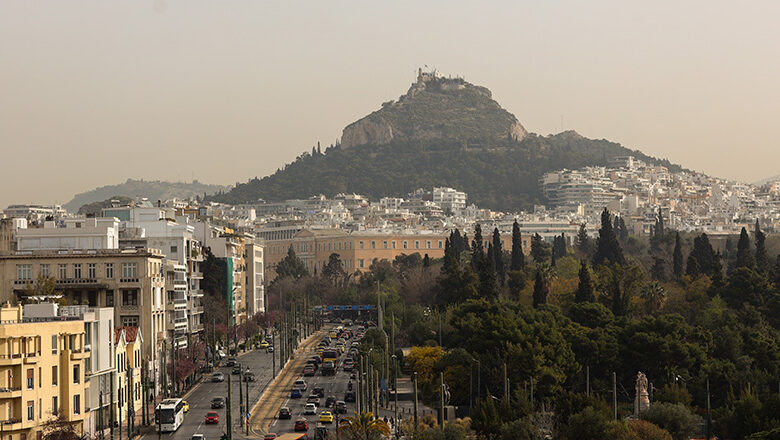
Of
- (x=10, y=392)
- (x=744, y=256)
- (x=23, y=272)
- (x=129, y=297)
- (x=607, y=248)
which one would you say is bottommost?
(x=10, y=392)

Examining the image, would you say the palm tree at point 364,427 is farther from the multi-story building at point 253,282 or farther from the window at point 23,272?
the multi-story building at point 253,282

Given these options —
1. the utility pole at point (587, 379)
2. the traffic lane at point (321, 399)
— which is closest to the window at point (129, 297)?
the traffic lane at point (321, 399)

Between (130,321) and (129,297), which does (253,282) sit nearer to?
(129,297)

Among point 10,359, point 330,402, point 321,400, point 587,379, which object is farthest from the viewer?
point 321,400

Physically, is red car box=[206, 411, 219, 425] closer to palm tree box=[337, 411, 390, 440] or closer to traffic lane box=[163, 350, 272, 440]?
traffic lane box=[163, 350, 272, 440]

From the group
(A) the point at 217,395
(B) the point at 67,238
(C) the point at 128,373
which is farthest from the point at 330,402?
(B) the point at 67,238

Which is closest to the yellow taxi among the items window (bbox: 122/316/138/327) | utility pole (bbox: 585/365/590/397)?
utility pole (bbox: 585/365/590/397)

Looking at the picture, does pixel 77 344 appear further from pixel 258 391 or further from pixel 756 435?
pixel 756 435

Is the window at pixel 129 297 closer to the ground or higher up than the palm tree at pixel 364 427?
→ higher up
